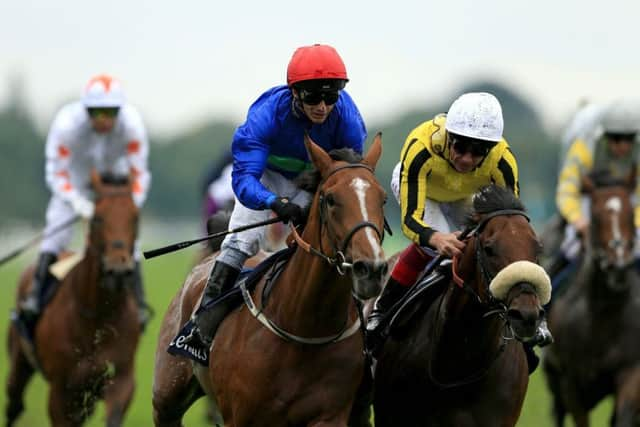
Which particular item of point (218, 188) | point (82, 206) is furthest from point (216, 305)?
point (218, 188)

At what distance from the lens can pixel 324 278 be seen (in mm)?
6879

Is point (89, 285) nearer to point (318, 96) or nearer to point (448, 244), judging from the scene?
point (318, 96)

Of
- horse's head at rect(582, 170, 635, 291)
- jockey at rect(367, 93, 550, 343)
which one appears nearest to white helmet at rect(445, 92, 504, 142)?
jockey at rect(367, 93, 550, 343)

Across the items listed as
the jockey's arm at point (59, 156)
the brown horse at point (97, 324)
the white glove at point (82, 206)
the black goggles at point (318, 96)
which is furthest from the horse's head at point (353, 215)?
the jockey's arm at point (59, 156)

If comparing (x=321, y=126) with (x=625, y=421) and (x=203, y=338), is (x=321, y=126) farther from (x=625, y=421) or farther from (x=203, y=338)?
(x=625, y=421)

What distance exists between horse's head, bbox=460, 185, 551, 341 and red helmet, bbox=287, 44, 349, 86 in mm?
952

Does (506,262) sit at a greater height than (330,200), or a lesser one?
lesser

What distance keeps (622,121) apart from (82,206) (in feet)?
15.5

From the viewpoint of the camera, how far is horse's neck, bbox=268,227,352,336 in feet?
22.6

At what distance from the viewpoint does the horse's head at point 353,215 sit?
20.3ft

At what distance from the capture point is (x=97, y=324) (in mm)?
11398

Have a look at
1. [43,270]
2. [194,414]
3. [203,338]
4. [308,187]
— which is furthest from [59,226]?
[308,187]

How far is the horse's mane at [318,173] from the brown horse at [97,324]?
4459mm

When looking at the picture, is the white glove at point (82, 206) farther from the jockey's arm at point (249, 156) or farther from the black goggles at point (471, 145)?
A: the black goggles at point (471, 145)
